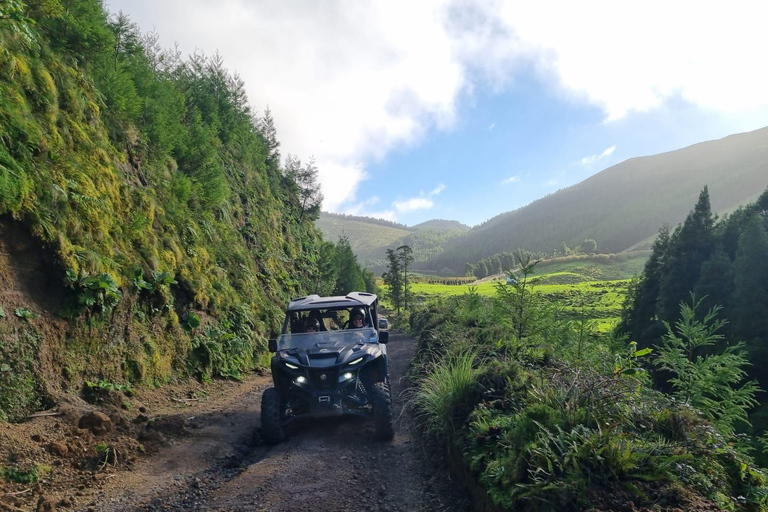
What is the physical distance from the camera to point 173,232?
41.9 ft

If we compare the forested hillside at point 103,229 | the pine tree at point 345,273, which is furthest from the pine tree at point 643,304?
the forested hillside at point 103,229

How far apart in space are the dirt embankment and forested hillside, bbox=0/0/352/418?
1123mm

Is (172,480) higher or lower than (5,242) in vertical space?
lower

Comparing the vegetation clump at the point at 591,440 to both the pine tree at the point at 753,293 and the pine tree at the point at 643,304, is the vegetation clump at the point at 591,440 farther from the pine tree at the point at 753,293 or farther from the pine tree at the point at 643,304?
the pine tree at the point at 643,304

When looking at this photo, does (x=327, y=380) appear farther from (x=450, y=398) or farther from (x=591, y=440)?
(x=591, y=440)

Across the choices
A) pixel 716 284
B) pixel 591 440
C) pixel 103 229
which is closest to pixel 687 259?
pixel 716 284

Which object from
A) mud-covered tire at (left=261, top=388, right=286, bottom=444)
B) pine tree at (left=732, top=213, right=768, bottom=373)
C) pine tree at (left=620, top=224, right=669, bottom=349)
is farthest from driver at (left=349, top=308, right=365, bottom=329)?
pine tree at (left=620, top=224, right=669, bottom=349)

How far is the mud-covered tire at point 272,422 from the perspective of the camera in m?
6.23

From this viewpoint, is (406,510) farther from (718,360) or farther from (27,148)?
(27,148)

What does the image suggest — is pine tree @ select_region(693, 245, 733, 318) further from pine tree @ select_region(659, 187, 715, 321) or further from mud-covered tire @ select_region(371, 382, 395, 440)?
mud-covered tire @ select_region(371, 382, 395, 440)

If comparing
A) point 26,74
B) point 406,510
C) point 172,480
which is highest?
point 26,74

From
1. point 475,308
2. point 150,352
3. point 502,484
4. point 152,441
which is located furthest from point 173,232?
point 502,484

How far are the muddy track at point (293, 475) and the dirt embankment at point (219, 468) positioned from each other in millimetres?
13

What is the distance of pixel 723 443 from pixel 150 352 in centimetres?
982
